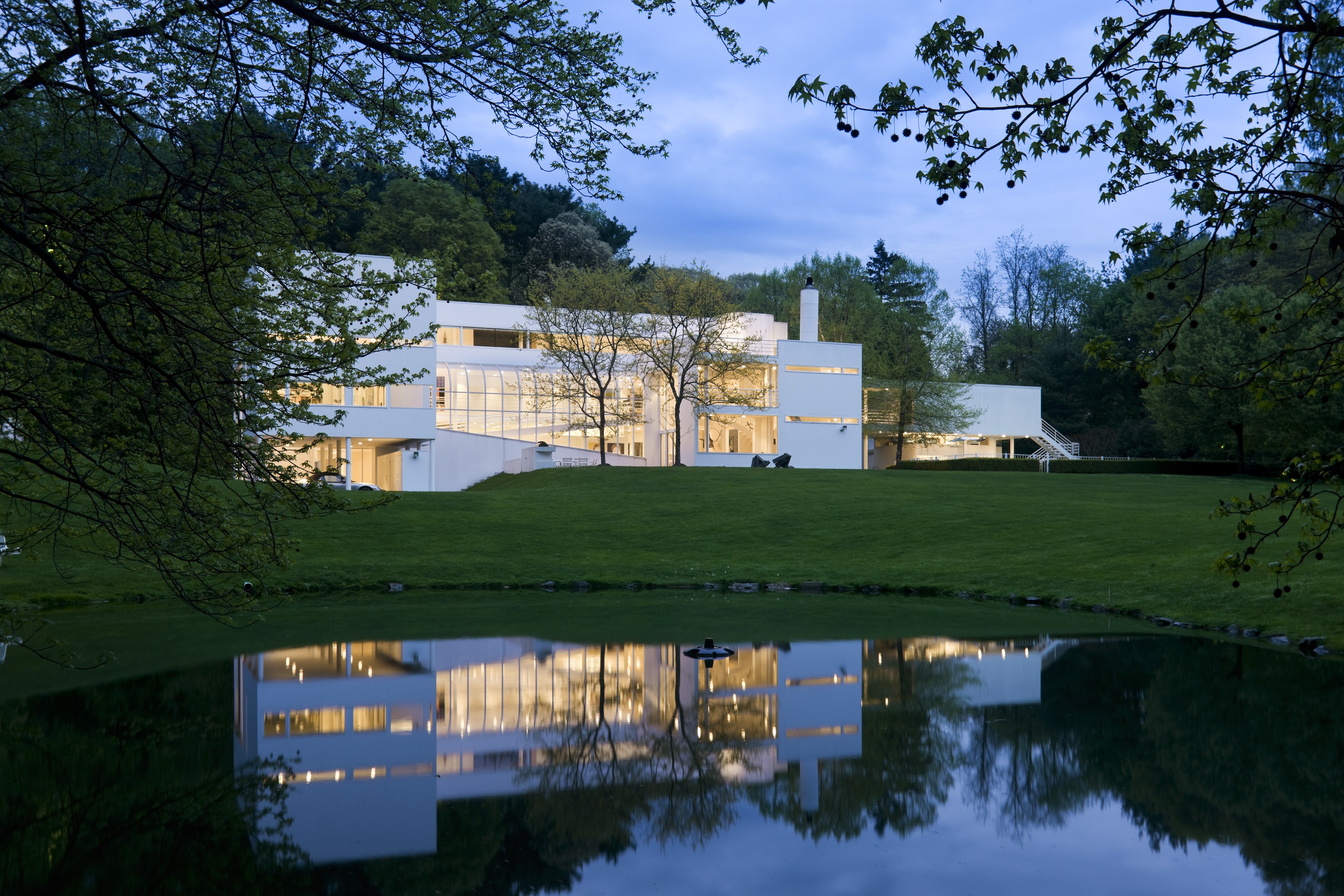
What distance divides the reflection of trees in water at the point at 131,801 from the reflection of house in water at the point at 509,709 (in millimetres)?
304

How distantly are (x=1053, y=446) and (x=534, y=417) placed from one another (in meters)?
28.2

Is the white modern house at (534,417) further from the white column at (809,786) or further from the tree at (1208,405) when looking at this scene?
the white column at (809,786)

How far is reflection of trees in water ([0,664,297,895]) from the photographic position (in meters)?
5.60

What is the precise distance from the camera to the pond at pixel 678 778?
576 cm

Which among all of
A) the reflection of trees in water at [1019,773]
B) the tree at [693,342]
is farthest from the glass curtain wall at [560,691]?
the tree at [693,342]

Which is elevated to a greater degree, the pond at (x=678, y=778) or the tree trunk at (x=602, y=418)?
the tree trunk at (x=602, y=418)

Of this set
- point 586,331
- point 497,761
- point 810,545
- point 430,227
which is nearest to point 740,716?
point 497,761

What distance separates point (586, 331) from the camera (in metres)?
42.9

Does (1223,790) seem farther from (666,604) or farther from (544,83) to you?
(666,604)

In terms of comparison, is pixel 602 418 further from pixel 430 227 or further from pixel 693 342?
pixel 430 227

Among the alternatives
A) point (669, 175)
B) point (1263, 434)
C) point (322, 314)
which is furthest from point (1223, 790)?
point (1263, 434)

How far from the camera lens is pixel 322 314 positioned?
9.24 meters

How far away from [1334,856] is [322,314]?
27.3ft

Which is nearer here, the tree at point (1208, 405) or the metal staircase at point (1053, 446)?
the tree at point (1208, 405)
